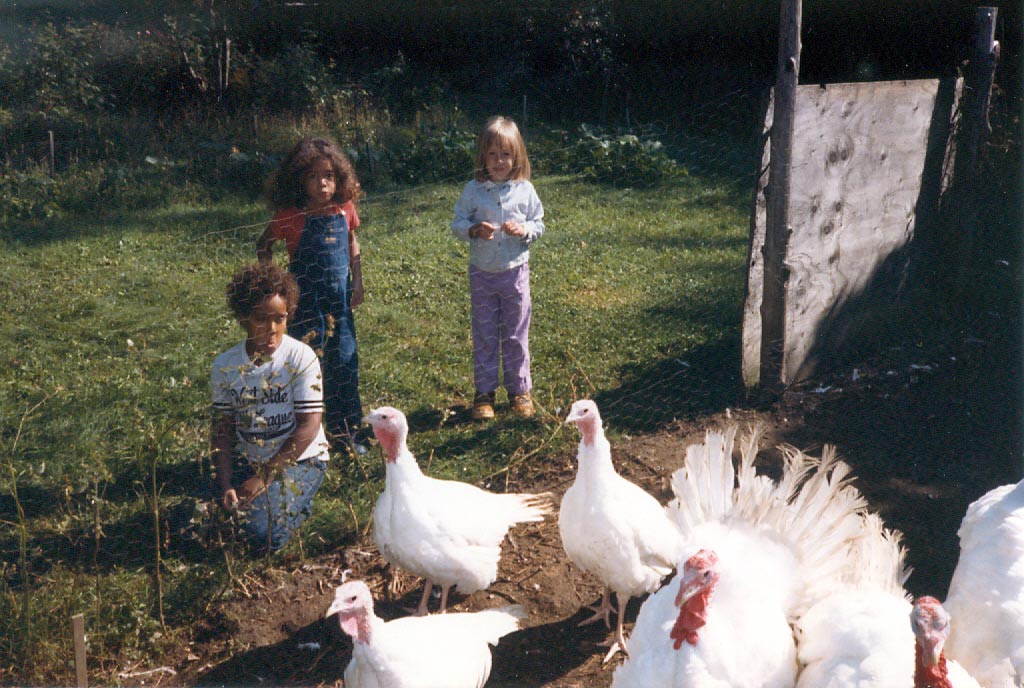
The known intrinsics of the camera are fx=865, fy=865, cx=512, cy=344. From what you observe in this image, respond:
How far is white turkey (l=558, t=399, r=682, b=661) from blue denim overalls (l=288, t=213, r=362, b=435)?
1.09 m

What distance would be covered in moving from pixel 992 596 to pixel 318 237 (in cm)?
271

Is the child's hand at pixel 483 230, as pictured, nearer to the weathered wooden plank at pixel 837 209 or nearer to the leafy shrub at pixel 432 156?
the weathered wooden plank at pixel 837 209

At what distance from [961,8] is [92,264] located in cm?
698

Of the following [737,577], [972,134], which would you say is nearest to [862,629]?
[737,577]

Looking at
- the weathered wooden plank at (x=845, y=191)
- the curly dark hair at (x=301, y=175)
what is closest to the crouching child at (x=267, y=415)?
the curly dark hair at (x=301, y=175)

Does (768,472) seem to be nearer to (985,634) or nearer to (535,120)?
(985,634)

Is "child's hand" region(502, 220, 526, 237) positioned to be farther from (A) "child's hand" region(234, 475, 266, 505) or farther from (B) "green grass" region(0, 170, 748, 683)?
(A) "child's hand" region(234, 475, 266, 505)

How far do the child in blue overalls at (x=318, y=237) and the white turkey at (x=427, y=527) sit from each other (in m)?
0.69

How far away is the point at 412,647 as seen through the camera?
2350 mm

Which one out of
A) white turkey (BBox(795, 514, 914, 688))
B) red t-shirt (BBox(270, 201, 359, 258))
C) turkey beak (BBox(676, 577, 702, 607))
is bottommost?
white turkey (BBox(795, 514, 914, 688))

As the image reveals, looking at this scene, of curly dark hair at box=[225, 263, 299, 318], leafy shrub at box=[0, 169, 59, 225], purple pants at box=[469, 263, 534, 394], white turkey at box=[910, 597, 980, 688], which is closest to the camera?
white turkey at box=[910, 597, 980, 688]

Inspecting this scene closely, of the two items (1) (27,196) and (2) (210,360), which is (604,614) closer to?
(2) (210,360)

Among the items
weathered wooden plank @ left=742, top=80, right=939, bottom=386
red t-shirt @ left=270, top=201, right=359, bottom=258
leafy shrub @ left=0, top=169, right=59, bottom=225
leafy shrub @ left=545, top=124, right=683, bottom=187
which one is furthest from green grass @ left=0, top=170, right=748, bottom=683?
red t-shirt @ left=270, top=201, right=359, bottom=258

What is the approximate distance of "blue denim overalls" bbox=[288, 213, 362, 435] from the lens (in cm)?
360
